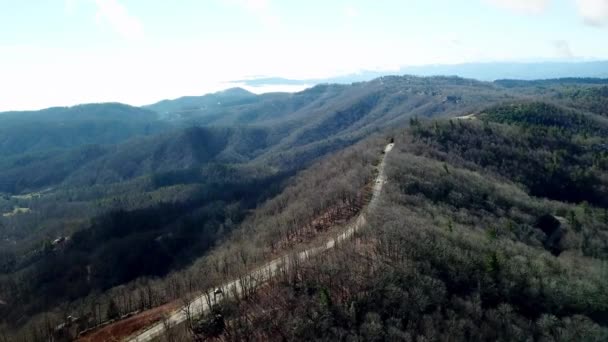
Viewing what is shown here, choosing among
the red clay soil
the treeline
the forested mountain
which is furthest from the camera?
the treeline

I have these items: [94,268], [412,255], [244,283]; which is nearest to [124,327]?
[244,283]

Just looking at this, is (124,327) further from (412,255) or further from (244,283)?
(412,255)

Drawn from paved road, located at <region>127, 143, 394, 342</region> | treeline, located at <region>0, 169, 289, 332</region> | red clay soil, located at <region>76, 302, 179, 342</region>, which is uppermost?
paved road, located at <region>127, 143, 394, 342</region>

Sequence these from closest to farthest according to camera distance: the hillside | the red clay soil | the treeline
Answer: the hillside
the red clay soil
the treeline

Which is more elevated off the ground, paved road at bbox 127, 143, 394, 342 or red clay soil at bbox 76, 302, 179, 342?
paved road at bbox 127, 143, 394, 342

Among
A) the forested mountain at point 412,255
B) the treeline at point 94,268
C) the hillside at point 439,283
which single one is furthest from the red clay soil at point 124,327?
the treeline at point 94,268

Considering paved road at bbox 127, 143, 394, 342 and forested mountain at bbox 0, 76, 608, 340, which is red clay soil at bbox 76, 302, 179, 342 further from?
forested mountain at bbox 0, 76, 608, 340

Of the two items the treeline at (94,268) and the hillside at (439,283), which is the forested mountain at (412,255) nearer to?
the hillside at (439,283)

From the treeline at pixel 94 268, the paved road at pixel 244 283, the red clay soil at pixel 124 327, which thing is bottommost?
the treeline at pixel 94 268

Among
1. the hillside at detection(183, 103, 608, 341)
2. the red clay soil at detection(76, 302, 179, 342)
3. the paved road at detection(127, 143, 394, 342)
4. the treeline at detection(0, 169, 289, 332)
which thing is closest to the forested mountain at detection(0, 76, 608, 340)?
the hillside at detection(183, 103, 608, 341)
